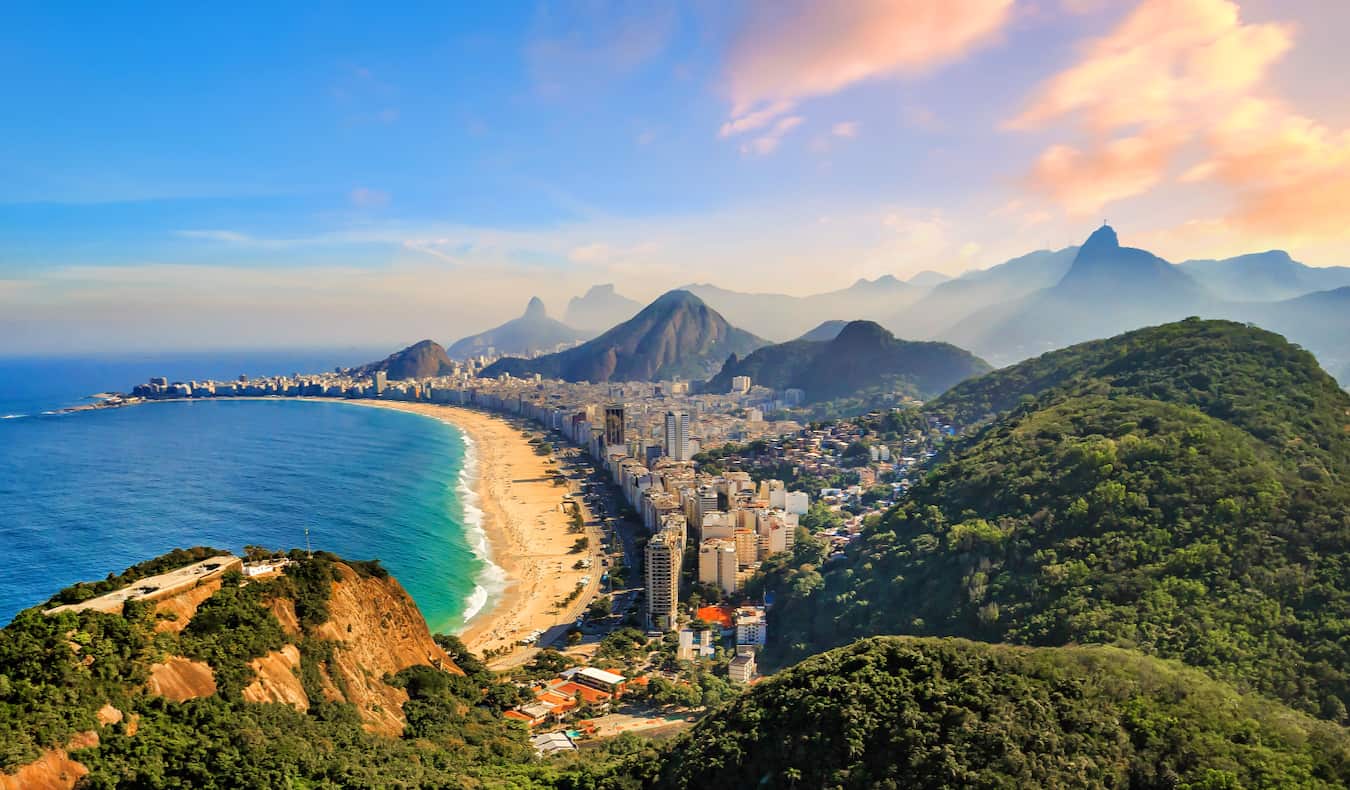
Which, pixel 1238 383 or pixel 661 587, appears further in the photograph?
pixel 1238 383

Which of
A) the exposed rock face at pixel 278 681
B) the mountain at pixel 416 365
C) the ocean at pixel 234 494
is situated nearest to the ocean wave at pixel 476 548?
the ocean at pixel 234 494

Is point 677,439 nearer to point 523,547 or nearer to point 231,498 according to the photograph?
point 523,547

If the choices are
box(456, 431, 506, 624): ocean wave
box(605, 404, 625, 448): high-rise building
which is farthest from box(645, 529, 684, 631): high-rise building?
box(605, 404, 625, 448): high-rise building

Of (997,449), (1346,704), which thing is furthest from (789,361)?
(1346,704)

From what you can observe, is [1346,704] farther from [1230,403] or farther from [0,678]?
[0,678]

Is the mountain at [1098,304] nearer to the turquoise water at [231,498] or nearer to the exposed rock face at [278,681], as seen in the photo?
the turquoise water at [231,498]

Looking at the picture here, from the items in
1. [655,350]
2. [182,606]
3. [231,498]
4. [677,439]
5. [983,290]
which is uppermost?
[983,290]

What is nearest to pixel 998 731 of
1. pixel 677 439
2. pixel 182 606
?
pixel 182 606
